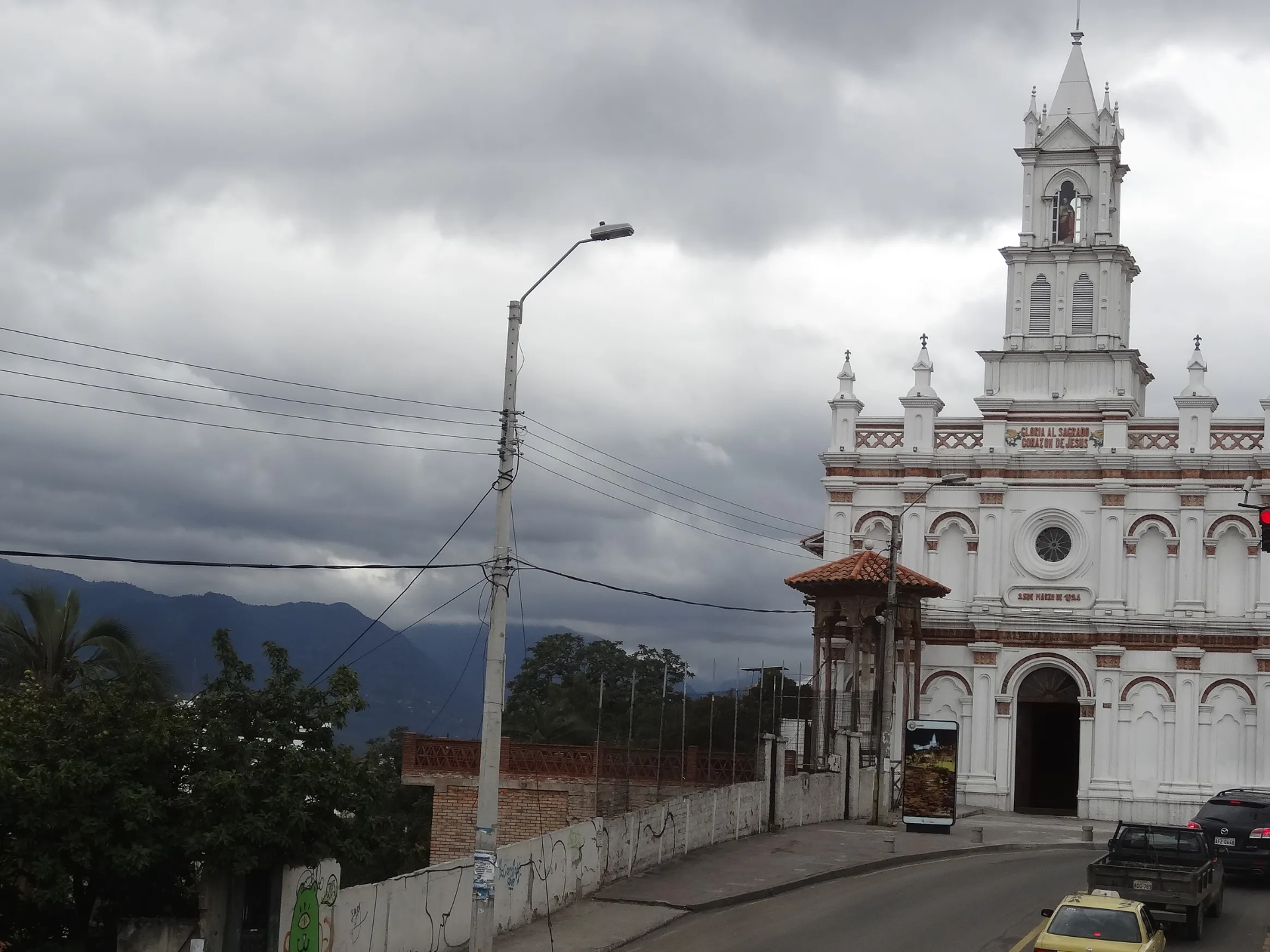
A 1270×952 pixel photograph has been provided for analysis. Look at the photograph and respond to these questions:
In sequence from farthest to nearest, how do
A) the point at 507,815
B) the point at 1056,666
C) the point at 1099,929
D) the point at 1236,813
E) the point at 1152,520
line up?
the point at 1056,666 → the point at 1152,520 → the point at 507,815 → the point at 1236,813 → the point at 1099,929

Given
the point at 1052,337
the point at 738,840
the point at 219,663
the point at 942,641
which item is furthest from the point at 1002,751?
the point at 219,663

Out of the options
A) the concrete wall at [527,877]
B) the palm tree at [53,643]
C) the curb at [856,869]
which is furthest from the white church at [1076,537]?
the palm tree at [53,643]

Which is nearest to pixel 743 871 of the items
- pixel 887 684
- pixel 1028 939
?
pixel 1028 939

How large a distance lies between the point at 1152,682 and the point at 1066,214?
51.0ft

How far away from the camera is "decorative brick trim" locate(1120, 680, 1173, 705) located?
49719 millimetres

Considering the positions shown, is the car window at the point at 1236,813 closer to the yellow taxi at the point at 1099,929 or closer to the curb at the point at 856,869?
the curb at the point at 856,869

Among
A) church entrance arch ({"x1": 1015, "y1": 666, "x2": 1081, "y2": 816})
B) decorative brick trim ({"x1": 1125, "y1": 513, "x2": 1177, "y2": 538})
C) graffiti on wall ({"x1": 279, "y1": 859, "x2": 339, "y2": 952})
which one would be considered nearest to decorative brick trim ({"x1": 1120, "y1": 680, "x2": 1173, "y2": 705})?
church entrance arch ({"x1": 1015, "y1": 666, "x2": 1081, "y2": 816})

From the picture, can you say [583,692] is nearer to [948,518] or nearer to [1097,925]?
[948,518]

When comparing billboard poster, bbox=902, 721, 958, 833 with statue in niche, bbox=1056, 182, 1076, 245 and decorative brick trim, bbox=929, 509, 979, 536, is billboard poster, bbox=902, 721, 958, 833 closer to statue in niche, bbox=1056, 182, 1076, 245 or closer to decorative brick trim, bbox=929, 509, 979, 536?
decorative brick trim, bbox=929, 509, 979, 536

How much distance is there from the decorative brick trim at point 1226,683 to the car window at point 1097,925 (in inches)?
1235

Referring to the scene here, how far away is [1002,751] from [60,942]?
35375 mm

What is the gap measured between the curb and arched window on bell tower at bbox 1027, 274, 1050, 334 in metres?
19.5

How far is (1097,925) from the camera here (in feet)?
65.3

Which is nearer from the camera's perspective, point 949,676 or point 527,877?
point 527,877
